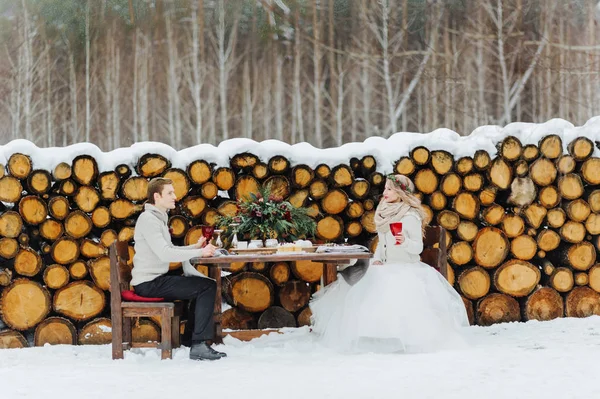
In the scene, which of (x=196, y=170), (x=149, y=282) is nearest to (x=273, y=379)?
(x=149, y=282)

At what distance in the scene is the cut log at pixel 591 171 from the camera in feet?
18.4

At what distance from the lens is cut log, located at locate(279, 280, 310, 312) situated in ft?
17.9

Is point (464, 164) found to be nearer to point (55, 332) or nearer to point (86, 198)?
point (86, 198)

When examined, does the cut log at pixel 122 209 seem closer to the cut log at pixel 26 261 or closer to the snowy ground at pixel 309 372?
the cut log at pixel 26 261

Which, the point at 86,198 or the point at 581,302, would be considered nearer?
the point at 86,198

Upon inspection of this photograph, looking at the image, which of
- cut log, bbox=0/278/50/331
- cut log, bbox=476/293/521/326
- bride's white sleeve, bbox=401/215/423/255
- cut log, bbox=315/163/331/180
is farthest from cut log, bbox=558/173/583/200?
cut log, bbox=0/278/50/331

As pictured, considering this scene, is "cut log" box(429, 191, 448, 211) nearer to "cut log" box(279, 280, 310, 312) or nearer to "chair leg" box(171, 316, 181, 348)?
"cut log" box(279, 280, 310, 312)

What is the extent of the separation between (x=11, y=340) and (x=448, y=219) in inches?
145

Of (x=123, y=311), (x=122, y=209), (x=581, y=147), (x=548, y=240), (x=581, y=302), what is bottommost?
(x=581, y=302)

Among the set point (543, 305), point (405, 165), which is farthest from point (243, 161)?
point (543, 305)

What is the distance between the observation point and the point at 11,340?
16.5ft

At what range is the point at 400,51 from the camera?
13.3 metres

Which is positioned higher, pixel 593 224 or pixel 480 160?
pixel 480 160

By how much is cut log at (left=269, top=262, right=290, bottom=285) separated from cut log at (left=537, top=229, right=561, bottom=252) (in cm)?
221
